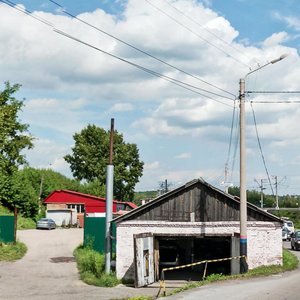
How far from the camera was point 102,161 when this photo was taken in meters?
89.4

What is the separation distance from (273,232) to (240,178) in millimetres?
3554

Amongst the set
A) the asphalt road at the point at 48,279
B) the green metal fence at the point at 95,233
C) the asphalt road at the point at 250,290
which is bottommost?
the asphalt road at the point at 48,279

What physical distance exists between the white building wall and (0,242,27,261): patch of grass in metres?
9.85

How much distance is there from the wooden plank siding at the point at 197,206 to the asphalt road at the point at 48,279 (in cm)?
427

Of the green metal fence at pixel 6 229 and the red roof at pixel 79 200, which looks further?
the red roof at pixel 79 200

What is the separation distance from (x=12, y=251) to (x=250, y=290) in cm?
1919

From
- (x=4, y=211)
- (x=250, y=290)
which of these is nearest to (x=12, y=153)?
(x=4, y=211)

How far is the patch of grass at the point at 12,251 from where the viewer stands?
101 ft

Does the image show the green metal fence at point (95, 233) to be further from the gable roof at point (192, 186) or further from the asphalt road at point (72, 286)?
the gable roof at point (192, 186)

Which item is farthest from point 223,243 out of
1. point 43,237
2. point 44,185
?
point 44,185

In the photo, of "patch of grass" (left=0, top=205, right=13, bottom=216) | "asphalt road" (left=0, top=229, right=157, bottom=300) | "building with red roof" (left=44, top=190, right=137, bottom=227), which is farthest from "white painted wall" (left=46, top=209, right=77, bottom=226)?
"asphalt road" (left=0, top=229, right=157, bottom=300)

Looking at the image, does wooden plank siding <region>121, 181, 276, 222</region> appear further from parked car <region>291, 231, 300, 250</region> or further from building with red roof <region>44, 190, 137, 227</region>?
building with red roof <region>44, 190, 137, 227</region>

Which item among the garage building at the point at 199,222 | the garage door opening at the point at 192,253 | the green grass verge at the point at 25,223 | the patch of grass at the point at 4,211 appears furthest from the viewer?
the green grass verge at the point at 25,223

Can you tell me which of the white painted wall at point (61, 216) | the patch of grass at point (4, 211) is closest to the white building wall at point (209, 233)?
the patch of grass at point (4, 211)
